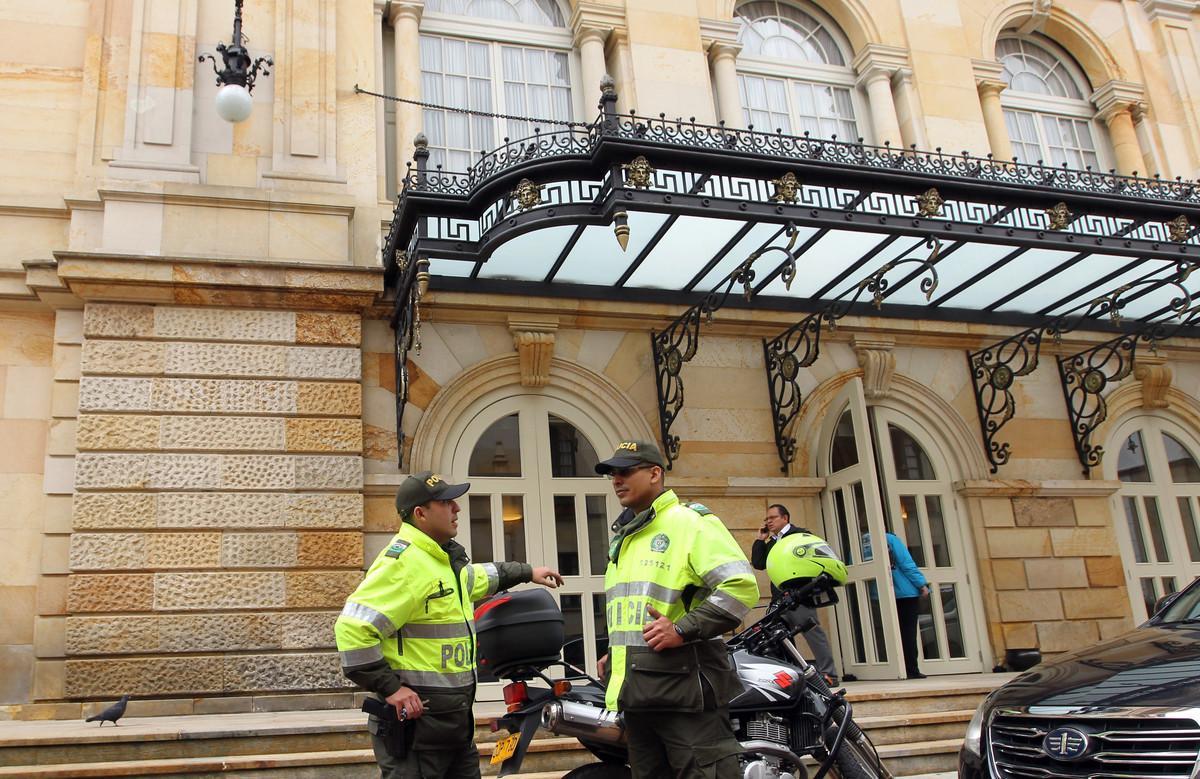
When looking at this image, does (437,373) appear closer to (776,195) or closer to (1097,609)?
(776,195)

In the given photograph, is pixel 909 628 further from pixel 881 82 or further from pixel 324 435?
pixel 881 82

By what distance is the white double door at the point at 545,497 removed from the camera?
1048 cm

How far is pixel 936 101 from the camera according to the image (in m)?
13.3

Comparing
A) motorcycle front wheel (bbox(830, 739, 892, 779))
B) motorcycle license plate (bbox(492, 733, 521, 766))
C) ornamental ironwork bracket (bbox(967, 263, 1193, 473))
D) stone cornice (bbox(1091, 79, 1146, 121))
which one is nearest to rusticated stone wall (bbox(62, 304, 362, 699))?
motorcycle license plate (bbox(492, 733, 521, 766))

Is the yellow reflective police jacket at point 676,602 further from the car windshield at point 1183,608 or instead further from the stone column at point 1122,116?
the stone column at point 1122,116

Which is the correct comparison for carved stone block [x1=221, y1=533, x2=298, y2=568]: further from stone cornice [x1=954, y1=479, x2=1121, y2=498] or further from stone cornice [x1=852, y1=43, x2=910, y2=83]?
stone cornice [x1=852, y1=43, x2=910, y2=83]

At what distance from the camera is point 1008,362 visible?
38.6ft

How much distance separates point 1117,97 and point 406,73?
9810 mm

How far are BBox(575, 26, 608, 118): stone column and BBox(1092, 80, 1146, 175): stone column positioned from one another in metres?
7.31

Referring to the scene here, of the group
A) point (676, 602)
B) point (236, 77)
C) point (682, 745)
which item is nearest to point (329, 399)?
point (236, 77)

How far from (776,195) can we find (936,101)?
5175 mm

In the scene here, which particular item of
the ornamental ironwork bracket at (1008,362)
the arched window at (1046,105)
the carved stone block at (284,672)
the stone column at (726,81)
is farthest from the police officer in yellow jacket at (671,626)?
the arched window at (1046,105)

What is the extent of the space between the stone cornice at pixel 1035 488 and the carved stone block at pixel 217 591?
756cm

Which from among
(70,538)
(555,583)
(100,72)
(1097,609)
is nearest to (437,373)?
(70,538)
